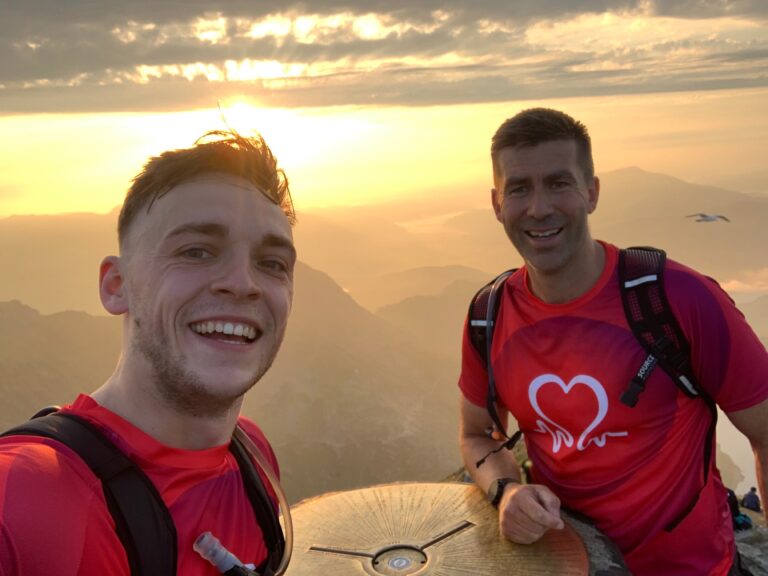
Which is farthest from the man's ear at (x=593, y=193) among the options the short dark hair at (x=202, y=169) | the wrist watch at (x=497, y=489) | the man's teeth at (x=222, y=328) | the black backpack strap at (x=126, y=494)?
the black backpack strap at (x=126, y=494)

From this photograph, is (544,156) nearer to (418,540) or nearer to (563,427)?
(563,427)

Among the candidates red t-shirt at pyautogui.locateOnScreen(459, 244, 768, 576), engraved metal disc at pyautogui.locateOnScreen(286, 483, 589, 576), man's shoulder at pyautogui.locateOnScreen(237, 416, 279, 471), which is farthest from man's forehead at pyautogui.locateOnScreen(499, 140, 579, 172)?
man's shoulder at pyautogui.locateOnScreen(237, 416, 279, 471)

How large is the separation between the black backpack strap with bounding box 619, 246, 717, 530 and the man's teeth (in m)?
3.23

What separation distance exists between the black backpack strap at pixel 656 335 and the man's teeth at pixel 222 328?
3.23 m

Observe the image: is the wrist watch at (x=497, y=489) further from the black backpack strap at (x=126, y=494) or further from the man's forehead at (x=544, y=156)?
the black backpack strap at (x=126, y=494)

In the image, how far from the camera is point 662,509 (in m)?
5.17

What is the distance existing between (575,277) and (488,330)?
37.9 inches

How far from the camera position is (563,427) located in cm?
550

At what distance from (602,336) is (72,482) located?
4.14 m

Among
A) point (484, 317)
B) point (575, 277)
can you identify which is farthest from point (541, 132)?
point (484, 317)

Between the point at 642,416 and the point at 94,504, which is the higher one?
the point at 94,504

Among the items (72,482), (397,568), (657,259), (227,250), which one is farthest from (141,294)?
(657,259)

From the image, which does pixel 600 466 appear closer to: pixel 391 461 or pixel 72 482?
pixel 72 482

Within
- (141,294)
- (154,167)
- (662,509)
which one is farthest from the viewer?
(662,509)
